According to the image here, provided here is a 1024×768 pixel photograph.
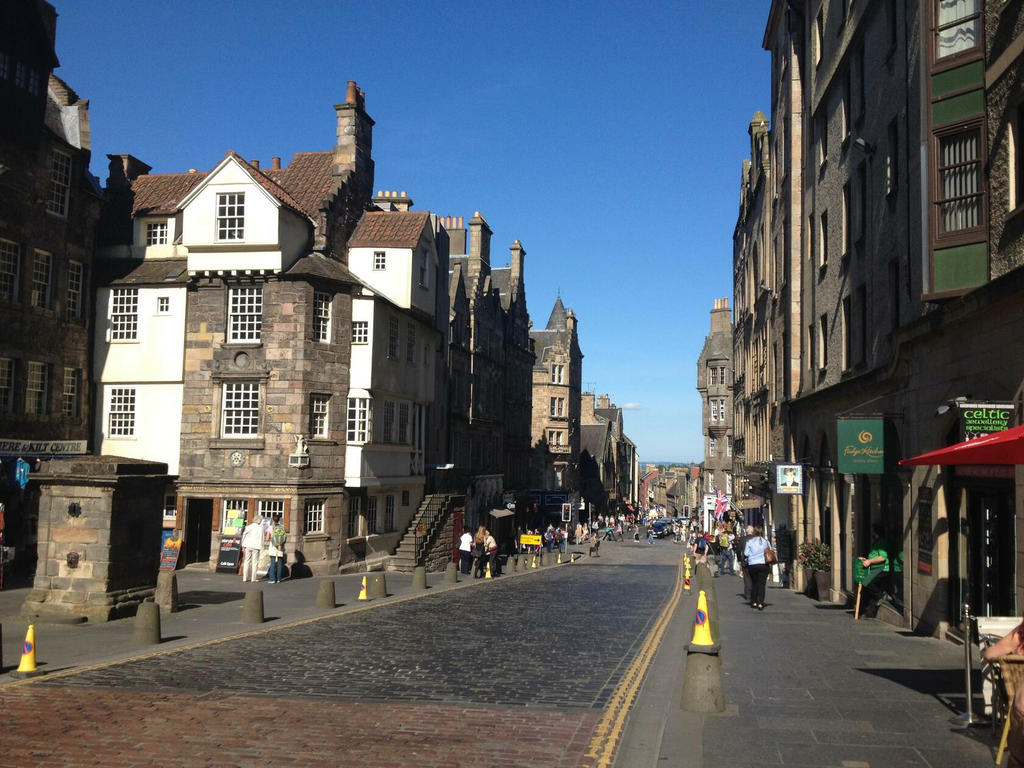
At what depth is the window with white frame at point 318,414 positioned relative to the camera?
31312 millimetres

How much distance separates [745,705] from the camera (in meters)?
10.2

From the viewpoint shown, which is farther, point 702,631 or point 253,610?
point 253,610

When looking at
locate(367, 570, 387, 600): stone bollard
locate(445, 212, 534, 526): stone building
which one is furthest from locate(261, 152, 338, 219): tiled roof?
locate(367, 570, 387, 600): stone bollard

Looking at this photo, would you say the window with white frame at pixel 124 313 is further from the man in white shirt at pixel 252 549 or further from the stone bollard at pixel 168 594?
the stone bollard at pixel 168 594

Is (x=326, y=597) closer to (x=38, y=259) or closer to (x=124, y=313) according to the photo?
(x=38, y=259)

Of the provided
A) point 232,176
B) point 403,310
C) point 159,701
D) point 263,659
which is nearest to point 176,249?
point 232,176

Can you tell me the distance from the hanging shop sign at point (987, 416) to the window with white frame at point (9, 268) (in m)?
25.3

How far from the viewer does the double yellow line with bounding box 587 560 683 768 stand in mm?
8641

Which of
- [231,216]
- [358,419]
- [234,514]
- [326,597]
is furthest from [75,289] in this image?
[326,597]

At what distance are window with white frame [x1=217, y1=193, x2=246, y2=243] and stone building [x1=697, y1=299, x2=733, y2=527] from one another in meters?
52.6

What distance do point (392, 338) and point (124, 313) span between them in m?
9.37

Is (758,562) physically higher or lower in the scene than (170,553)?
higher

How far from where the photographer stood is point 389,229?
1422 inches

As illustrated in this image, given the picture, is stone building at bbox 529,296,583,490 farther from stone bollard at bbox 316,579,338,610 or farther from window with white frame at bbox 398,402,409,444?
stone bollard at bbox 316,579,338,610
